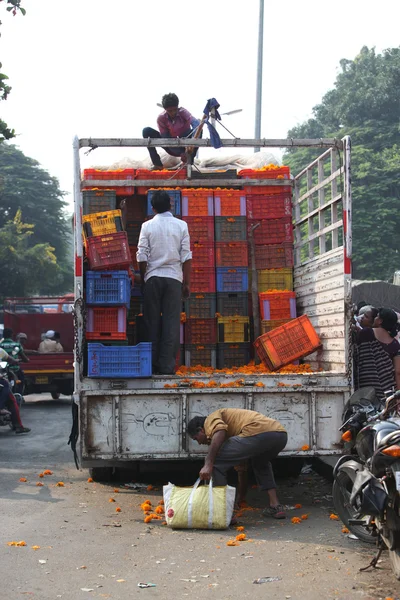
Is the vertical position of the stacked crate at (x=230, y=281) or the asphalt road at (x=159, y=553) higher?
the stacked crate at (x=230, y=281)

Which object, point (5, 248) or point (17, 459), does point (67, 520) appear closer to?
point (17, 459)

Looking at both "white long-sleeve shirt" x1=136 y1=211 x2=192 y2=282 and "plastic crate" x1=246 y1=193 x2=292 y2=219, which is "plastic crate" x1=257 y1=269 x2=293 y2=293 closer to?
"plastic crate" x1=246 y1=193 x2=292 y2=219

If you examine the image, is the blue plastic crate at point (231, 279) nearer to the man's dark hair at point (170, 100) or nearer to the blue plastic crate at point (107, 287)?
the blue plastic crate at point (107, 287)

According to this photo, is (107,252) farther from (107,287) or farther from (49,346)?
(49,346)

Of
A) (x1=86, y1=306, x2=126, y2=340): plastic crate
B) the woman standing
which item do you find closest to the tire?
the woman standing

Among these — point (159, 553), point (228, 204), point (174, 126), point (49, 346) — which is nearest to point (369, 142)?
point (49, 346)

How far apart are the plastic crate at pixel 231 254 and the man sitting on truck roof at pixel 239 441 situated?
2.91 meters

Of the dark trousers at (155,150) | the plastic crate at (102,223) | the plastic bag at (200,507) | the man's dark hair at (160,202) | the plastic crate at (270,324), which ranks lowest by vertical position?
the plastic bag at (200,507)

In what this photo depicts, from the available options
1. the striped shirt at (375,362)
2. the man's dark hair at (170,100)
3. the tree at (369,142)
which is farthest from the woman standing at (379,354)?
the tree at (369,142)

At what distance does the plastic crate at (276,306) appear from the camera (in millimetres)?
10586

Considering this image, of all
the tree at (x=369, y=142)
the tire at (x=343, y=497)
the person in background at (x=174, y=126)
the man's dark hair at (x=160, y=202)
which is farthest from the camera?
the tree at (x=369, y=142)

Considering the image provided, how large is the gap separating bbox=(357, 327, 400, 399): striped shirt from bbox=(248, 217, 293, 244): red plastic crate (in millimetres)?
2272

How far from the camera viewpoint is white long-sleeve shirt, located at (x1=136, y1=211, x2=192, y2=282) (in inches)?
373

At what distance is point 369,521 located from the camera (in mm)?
6363
